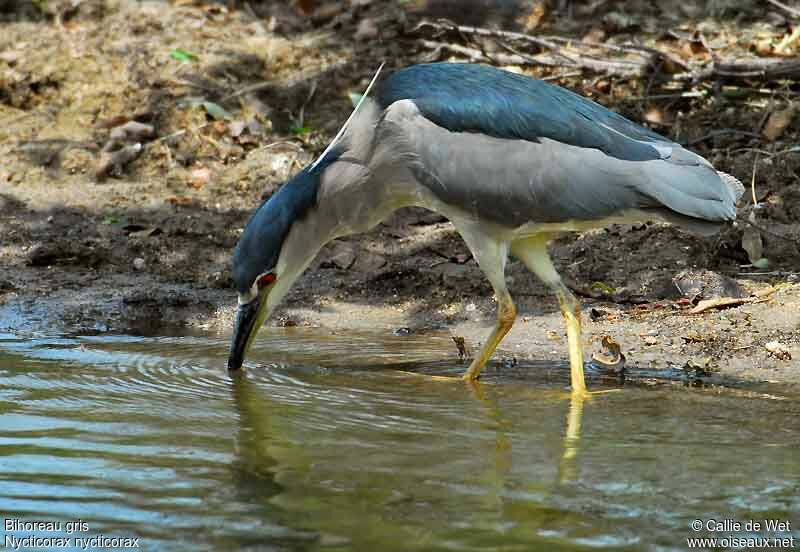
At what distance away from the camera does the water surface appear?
4.02 meters

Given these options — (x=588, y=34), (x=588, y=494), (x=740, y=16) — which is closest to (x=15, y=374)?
(x=588, y=494)

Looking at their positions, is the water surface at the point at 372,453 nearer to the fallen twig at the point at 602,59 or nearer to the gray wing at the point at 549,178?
the gray wing at the point at 549,178

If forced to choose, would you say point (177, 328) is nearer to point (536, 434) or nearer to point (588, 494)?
point (536, 434)

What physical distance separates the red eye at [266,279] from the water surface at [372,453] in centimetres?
42

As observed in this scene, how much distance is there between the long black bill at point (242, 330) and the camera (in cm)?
636

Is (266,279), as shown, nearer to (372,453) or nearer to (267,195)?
(372,453)

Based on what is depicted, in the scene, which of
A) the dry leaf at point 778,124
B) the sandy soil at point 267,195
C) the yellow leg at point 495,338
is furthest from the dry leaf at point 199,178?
the dry leaf at point 778,124

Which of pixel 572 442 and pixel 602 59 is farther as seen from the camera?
pixel 602 59

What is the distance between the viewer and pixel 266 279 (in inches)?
256

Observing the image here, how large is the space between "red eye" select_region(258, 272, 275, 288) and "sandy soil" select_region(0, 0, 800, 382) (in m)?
1.02

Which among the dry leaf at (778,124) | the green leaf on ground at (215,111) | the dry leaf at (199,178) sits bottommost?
the dry leaf at (199,178)

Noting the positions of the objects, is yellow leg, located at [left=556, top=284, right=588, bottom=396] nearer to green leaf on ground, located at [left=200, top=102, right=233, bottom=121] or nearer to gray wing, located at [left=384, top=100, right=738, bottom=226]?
gray wing, located at [left=384, top=100, right=738, bottom=226]

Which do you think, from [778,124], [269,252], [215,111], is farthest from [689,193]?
[215,111]

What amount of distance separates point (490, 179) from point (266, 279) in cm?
130
